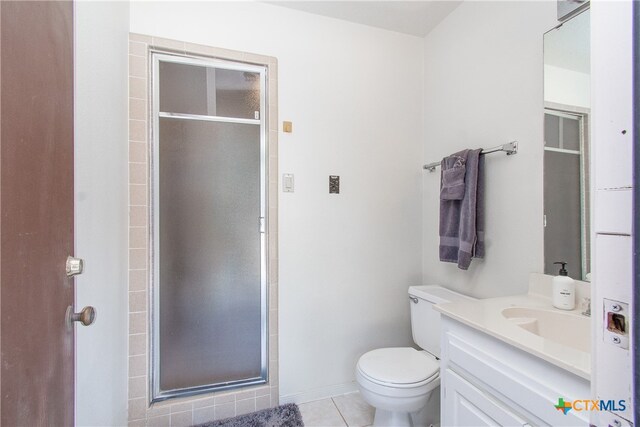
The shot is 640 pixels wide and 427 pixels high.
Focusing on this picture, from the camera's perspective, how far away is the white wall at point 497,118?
1350mm

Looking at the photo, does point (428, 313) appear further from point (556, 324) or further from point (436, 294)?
point (556, 324)

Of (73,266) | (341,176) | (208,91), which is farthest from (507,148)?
(73,266)

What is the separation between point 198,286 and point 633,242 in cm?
177

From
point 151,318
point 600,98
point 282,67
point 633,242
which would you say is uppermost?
point 282,67

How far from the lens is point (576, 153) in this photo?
3.97ft

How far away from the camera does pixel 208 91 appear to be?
1702mm

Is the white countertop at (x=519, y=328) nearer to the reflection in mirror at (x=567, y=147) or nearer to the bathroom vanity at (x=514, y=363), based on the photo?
the bathroom vanity at (x=514, y=363)

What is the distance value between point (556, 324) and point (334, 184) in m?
1.29

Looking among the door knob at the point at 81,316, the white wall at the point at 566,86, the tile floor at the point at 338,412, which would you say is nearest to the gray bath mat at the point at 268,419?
the tile floor at the point at 338,412

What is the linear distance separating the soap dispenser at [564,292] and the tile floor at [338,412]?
3.89ft

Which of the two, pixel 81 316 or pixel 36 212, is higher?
pixel 36 212

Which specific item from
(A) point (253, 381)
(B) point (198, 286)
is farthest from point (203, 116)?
(A) point (253, 381)

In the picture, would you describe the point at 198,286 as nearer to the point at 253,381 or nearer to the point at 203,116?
the point at 253,381

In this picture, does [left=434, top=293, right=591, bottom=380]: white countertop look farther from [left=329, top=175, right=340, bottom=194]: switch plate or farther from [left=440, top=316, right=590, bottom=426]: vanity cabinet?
[left=329, top=175, right=340, bottom=194]: switch plate
